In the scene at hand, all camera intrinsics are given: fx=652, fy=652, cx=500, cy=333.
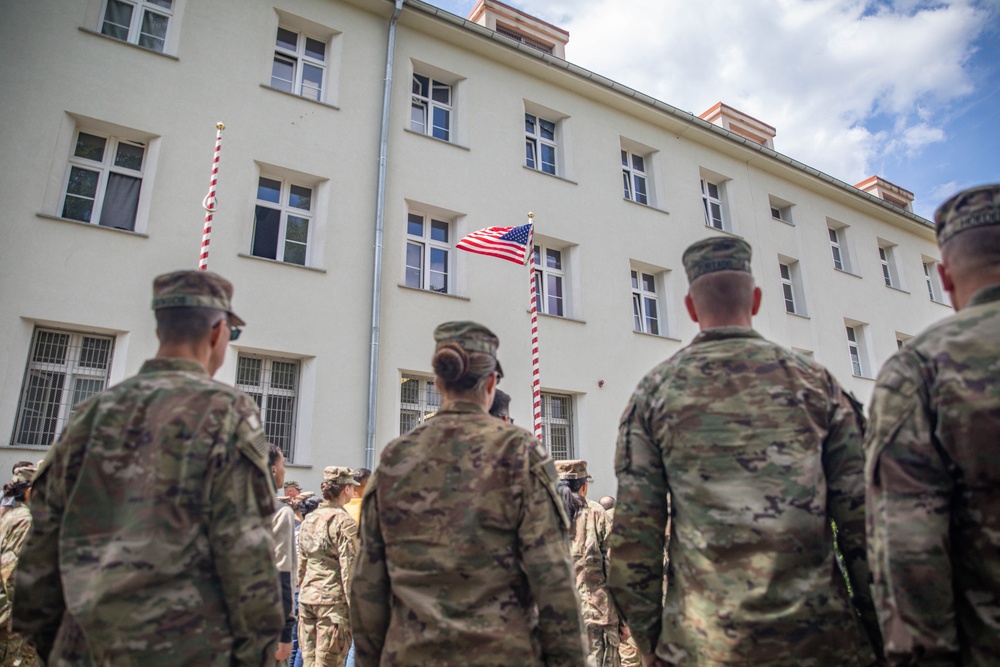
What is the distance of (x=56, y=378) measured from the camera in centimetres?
805

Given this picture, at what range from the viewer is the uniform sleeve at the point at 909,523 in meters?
1.54

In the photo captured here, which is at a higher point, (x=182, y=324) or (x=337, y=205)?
(x=337, y=205)

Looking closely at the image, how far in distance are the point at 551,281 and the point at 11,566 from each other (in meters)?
9.61

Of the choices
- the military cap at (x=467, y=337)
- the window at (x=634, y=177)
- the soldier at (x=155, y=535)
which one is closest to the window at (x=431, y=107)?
the window at (x=634, y=177)

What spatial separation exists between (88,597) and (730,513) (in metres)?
1.93

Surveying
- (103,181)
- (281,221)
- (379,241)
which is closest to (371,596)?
(379,241)

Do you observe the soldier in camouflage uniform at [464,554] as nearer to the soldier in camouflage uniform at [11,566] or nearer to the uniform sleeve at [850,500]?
the uniform sleeve at [850,500]

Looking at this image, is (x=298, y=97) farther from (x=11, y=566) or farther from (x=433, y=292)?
(x=11, y=566)

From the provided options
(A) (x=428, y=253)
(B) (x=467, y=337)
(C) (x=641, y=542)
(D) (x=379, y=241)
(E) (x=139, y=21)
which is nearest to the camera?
(C) (x=641, y=542)

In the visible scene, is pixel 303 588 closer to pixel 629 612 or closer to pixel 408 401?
pixel 629 612

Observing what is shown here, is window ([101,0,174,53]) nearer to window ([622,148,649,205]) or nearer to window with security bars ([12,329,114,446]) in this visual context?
window with security bars ([12,329,114,446])

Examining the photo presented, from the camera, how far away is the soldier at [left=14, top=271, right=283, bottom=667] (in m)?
1.91

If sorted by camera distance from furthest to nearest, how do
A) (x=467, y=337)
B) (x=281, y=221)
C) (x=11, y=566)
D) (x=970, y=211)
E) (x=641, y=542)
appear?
1. (x=281, y=221)
2. (x=11, y=566)
3. (x=467, y=337)
4. (x=641, y=542)
5. (x=970, y=211)

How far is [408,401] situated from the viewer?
10.2 metres
